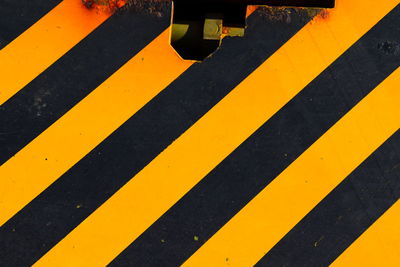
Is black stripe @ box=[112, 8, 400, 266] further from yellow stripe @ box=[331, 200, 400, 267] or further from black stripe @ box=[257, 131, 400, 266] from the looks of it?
yellow stripe @ box=[331, 200, 400, 267]

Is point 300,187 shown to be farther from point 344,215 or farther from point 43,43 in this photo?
point 43,43

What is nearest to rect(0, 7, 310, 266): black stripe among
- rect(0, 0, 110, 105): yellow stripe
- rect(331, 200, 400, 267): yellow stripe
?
rect(0, 0, 110, 105): yellow stripe

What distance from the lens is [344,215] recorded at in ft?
13.4

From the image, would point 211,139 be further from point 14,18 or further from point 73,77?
point 14,18

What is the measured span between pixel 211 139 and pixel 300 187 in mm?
1102

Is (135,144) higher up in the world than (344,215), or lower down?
higher up

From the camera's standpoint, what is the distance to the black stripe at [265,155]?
13.3ft

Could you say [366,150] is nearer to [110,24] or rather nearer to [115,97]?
[115,97]

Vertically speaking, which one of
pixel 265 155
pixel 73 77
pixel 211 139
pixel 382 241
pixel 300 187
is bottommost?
pixel 382 241

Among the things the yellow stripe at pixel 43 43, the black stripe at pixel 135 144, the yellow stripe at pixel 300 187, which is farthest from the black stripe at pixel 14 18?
the yellow stripe at pixel 300 187

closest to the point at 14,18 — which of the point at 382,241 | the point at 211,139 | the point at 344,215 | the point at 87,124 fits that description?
the point at 87,124

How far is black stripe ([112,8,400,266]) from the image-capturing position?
404 cm

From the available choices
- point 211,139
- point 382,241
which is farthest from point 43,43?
point 382,241

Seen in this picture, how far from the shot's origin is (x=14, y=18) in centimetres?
404
